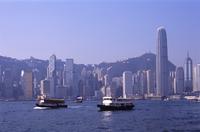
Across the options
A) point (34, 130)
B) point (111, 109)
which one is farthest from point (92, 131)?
point (111, 109)

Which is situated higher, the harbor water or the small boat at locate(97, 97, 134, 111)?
the small boat at locate(97, 97, 134, 111)

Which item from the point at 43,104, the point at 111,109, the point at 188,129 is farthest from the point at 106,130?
the point at 43,104

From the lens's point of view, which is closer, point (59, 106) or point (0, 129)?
point (0, 129)

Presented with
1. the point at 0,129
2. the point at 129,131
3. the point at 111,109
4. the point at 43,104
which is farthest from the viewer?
the point at 43,104

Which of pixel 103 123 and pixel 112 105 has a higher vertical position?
pixel 112 105

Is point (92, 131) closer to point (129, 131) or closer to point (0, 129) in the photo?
point (129, 131)

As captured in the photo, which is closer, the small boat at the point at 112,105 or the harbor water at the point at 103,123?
the harbor water at the point at 103,123

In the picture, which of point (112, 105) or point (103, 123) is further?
point (112, 105)

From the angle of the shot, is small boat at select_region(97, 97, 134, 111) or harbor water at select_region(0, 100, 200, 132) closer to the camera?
harbor water at select_region(0, 100, 200, 132)

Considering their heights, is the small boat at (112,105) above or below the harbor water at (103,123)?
above

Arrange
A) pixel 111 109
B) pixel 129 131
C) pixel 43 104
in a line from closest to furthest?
pixel 129 131
pixel 111 109
pixel 43 104
